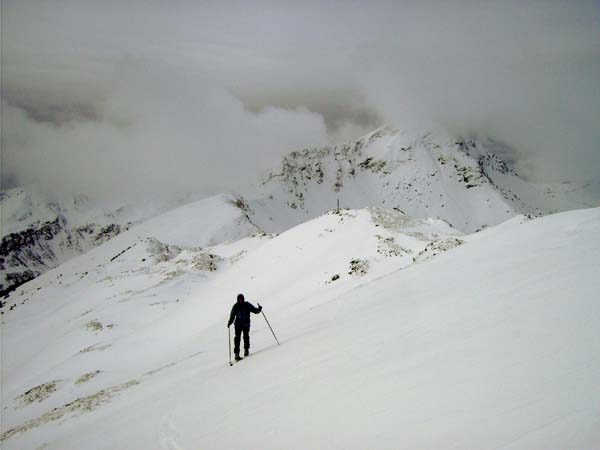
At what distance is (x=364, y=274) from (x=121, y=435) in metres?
19.3

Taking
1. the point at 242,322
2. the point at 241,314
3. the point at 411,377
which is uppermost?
the point at 241,314

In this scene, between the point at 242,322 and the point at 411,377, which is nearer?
the point at 411,377

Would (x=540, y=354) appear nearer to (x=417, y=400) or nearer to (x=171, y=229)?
(x=417, y=400)

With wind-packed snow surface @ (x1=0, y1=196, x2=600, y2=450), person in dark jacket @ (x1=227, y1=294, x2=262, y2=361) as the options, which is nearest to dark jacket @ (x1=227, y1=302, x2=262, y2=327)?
person in dark jacket @ (x1=227, y1=294, x2=262, y2=361)

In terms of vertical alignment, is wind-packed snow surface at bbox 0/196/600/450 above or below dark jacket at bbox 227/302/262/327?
below

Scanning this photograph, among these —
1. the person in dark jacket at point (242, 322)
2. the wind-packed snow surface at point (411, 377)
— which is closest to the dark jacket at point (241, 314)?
the person in dark jacket at point (242, 322)

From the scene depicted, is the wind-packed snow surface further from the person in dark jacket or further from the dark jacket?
the dark jacket

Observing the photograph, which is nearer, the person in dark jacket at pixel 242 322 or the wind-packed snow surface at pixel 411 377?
the wind-packed snow surface at pixel 411 377

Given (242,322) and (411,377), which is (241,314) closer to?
(242,322)

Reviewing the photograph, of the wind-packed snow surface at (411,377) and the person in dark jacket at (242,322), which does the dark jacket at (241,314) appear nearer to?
the person in dark jacket at (242,322)

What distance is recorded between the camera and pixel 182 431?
19.3ft

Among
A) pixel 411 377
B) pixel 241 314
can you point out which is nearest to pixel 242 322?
pixel 241 314

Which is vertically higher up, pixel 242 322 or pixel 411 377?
pixel 242 322

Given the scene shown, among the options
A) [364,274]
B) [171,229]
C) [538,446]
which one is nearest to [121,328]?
[364,274]
